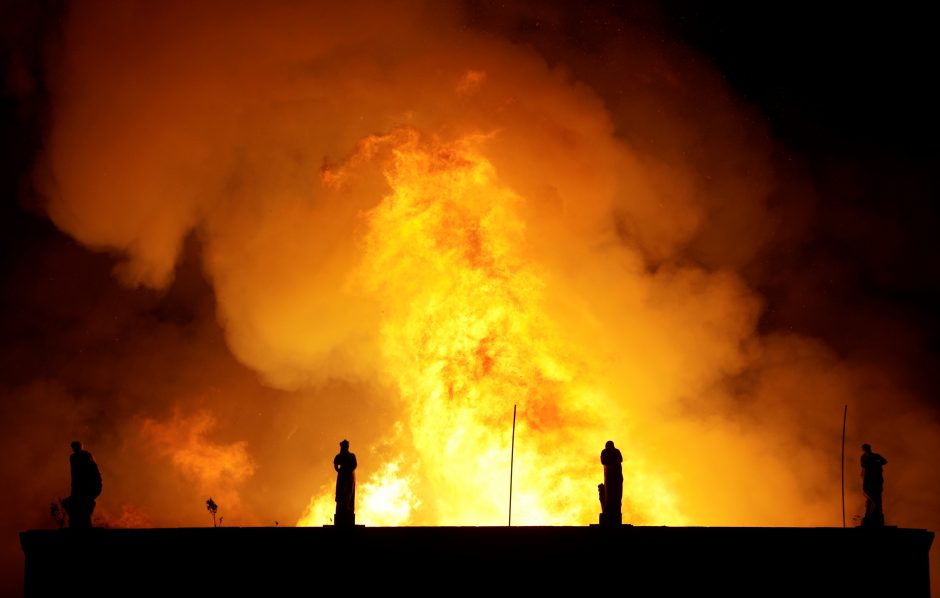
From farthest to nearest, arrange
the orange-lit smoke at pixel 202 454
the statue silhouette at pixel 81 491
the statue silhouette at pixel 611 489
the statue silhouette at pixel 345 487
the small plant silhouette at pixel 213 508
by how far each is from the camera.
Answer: the orange-lit smoke at pixel 202 454
the small plant silhouette at pixel 213 508
the statue silhouette at pixel 345 487
the statue silhouette at pixel 611 489
the statue silhouette at pixel 81 491

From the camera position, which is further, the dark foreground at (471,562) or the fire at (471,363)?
the fire at (471,363)

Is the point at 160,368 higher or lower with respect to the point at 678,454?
higher

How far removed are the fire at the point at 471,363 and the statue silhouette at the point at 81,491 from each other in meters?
11.3

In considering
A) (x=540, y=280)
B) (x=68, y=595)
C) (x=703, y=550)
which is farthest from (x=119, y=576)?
(x=540, y=280)

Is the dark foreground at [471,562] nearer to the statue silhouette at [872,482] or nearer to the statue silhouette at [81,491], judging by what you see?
the statue silhouette at [81,491]

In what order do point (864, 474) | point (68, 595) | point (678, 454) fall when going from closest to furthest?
point (68, 595) → point (864, 474) → point (678, 454)

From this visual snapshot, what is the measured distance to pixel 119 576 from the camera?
18.1 metres

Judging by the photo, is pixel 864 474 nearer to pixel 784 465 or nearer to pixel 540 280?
pixel 784 465

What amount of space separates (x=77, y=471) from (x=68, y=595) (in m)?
2.22

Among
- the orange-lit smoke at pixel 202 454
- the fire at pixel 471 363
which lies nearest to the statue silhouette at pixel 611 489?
the fire at pixel 471 363

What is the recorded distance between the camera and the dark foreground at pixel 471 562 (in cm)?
1803

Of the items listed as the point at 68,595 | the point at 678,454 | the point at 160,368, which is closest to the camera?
the point at 68,595

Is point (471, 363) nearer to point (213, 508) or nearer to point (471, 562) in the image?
point (213, 508)

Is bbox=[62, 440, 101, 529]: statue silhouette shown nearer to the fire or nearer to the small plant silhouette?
the small plant silhouette
